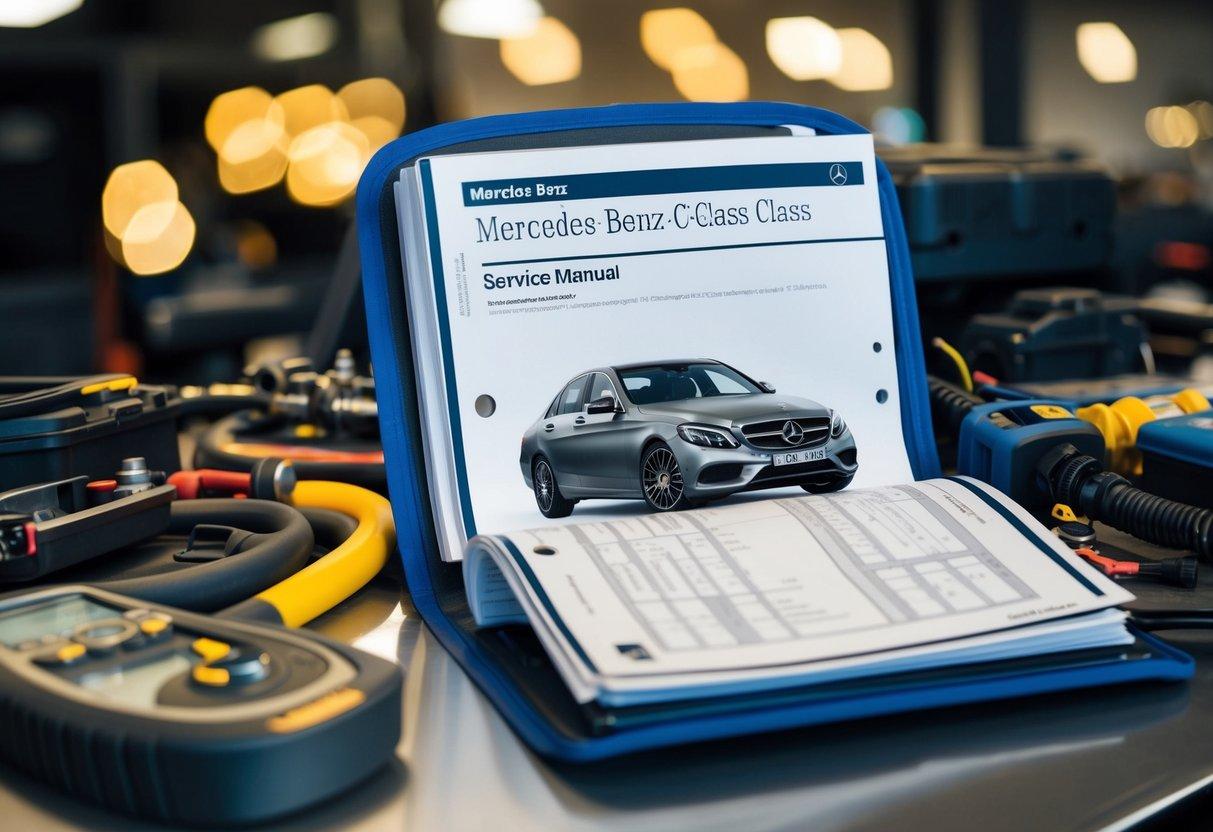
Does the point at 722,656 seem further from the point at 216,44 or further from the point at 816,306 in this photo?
the point at 216,44

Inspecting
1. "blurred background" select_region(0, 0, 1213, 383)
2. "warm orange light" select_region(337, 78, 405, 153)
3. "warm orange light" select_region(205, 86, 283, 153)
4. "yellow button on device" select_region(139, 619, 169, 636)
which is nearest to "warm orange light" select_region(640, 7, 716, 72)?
"blurred background" select_region(0, 0, 1213, 383)

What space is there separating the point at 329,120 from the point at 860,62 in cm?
345

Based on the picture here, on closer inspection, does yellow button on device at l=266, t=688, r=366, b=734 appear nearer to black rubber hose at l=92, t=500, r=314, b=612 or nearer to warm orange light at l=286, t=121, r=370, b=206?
black rubber hose at l=92, t=500, r=314, b=612

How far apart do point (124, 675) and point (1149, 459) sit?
522mm

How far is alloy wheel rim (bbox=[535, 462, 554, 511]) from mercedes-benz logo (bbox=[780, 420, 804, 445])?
0.39 feet

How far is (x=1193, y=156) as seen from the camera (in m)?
6.34

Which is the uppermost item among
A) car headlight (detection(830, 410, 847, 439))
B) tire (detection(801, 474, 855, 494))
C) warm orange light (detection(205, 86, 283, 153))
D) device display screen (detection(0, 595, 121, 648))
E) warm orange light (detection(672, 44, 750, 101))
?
warm orange light (detection(672, 44, 750, 101))

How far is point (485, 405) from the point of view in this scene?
0.55m

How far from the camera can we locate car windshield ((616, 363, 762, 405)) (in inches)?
22.0

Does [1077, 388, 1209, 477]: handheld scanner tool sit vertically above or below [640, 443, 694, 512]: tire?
below

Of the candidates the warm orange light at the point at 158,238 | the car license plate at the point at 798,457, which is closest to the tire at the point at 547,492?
the car license plate at the point at 798,457

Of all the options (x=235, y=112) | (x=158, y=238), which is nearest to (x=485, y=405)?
(x=158, y=238)

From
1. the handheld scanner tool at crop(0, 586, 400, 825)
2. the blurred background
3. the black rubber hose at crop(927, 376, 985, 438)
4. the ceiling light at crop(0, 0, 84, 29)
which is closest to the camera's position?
the handheld scanner tool at crop(0, 586, 400, 825)

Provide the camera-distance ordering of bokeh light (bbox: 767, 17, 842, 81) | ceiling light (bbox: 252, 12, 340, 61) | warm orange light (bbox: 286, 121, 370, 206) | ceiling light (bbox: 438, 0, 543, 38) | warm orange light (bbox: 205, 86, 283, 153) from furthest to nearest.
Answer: bokeh light (bbox: 767, 17, 842, 81)
ceiling light (bbox: 438, 0, 543, 38)
warm orange light (bbox: 286, 121, 370, 206)
ceiling light (bbox: 252, 12, 340, 61)
warm orange light (bbox: 205, 86, 283, 153)
